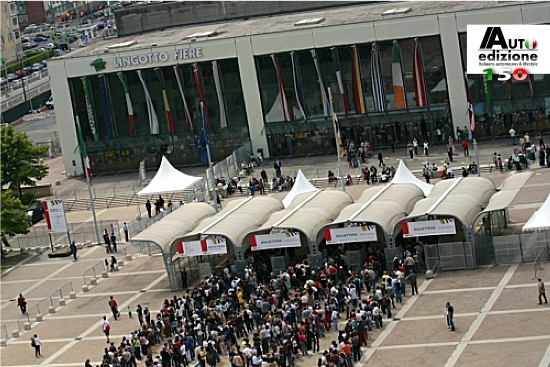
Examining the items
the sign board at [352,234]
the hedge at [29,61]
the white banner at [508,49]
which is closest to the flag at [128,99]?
the white banner at [508,49]

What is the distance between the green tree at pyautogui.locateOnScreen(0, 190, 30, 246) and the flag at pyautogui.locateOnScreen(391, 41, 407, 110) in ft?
97.5

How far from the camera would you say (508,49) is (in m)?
87.6

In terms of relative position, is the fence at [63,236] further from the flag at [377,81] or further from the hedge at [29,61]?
the hedge at [29,61]

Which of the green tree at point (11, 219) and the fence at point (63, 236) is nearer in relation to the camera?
the green tree at point (11, 219)

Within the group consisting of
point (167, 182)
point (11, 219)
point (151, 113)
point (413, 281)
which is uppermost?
point (151, 113)

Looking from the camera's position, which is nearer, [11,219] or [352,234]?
[352,234]

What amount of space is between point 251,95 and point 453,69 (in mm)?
16020

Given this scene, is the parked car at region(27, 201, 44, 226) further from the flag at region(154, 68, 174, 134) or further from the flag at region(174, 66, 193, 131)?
the flag at region(174, 66, 193, 131)

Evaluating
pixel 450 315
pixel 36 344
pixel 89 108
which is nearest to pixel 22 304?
pixel 36 344

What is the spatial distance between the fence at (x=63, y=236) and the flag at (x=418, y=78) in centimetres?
2539

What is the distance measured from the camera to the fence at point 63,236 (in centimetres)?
8181

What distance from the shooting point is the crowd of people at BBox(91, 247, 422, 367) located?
53.1 metres

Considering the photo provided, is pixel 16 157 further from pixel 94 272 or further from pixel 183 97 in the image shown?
pixel 94 272

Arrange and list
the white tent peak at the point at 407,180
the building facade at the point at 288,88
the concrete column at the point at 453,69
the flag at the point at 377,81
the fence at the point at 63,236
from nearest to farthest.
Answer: the white tent peak at the point at 407,180
the fence at the point at 63,236
the concrete column at the point at 453,69
the building facade at the point at 288,88
the flag at the point at 377,81
